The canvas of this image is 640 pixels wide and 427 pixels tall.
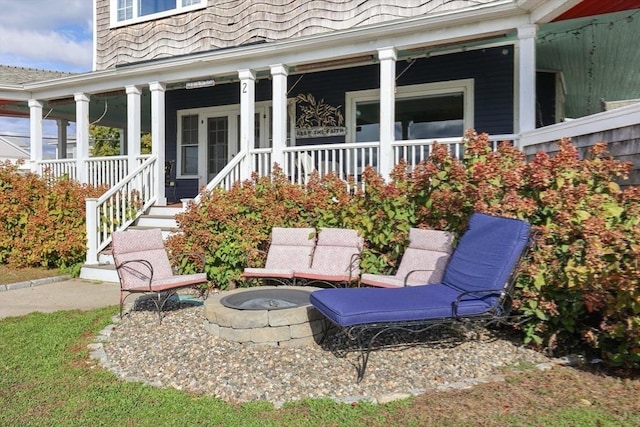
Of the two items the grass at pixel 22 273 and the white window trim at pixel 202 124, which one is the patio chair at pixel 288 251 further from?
the white window trim at pixel 202 124

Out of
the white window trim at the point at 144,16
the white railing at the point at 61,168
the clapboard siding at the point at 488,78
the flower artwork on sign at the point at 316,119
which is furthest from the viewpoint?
the white railing at the point at 61,168

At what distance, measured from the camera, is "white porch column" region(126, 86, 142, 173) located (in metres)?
9.33

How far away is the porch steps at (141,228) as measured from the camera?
7014 mm

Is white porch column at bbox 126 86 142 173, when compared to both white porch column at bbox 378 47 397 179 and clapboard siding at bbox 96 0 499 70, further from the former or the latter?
white porch column at bbox 378 47 397 179

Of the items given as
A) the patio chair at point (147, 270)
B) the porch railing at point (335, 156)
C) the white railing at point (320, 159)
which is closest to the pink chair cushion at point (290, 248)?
the patio chair at point (147, 270)

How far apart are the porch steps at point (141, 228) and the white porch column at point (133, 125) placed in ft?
4.27

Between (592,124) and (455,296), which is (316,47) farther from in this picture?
(455,296)

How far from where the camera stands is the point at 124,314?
494 centimetres

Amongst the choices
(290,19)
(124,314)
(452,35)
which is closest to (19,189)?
(124,314)

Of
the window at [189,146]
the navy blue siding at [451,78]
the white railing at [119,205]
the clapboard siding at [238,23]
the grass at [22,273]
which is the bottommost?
the grass at [22,273]

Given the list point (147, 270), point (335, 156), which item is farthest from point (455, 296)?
point (335, 156)

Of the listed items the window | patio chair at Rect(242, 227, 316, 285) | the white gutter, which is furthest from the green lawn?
the window

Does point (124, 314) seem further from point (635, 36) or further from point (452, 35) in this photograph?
point (635, 36)

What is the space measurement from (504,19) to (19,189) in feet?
25.8
